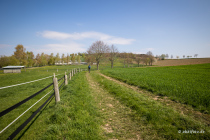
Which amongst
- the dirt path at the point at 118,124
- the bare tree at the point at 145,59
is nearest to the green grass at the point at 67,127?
the dirt path at the point at 118,124

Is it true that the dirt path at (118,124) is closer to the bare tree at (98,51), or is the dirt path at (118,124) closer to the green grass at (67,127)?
the green grass at (67,127)

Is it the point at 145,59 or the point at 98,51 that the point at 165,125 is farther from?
the point at 145,59

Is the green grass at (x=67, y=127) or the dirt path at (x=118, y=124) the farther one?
the dirt path at (x=118, y=124)

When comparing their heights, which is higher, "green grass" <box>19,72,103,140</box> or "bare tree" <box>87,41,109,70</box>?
"bare tree" <box>87,41,109,70</box>

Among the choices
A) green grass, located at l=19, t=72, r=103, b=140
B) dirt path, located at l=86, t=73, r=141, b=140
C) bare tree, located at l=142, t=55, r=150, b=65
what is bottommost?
dirt path, located at l=86, t=73, r=141, b=140

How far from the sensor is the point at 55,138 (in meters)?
3.03

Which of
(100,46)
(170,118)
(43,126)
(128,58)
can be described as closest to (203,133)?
(170,118)

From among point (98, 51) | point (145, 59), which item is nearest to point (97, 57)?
point (98, 51)

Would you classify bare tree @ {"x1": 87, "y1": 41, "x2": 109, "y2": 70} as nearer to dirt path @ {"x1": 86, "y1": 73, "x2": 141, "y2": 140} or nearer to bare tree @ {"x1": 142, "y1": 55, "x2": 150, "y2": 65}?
dirt path @ {"x1": 86, "y1": 73, "x2": 141, "y2": 140}

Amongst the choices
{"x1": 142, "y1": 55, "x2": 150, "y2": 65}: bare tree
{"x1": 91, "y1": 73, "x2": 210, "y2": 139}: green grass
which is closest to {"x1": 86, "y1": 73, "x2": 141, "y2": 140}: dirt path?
{"x1": 91, "y1": 73, "x2": 210, "y2": 139}: green grass

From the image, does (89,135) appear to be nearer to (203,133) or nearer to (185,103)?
(203,133)

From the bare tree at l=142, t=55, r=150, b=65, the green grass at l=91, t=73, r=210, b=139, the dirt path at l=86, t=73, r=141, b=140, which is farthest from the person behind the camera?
the bare tree at l=142, t=55, r=150, b=65

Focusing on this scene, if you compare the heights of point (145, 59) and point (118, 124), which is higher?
point (145, 59)

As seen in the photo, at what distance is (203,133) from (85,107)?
493 cm
